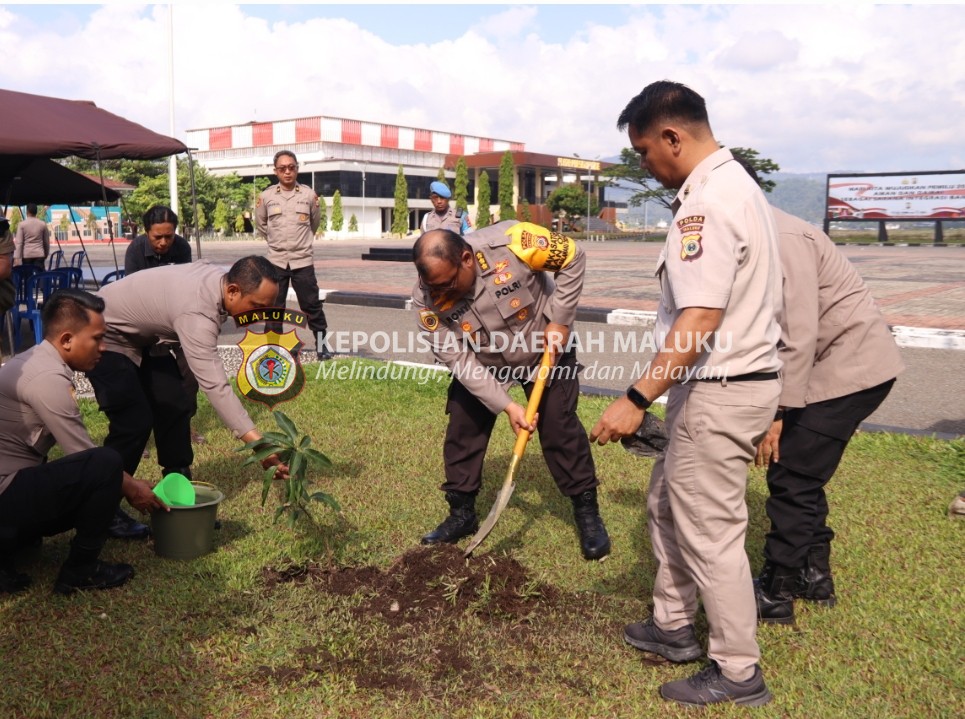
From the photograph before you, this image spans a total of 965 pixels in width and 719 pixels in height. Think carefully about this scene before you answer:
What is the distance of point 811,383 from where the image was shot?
3.33m

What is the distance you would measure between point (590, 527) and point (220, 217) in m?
54.0

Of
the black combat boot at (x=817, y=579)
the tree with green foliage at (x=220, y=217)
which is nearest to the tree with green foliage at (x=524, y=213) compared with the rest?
the tree with green foliage at (x=220, y=217)

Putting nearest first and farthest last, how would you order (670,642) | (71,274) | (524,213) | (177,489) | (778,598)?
1. (670,642)
2. (778,598)
3. (177,489)
4. (71,274)
5. (524,213)

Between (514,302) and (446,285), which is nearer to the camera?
(446,285)

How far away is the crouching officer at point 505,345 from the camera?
3.82 metres

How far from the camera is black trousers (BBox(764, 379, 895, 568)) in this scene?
3.31 metres

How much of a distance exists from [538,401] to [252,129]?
241ft

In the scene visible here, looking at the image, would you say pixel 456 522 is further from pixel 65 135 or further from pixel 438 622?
pixel 65 135

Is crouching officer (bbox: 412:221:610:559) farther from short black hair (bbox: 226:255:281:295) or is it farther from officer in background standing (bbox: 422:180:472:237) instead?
officer in background standing (bbox: 422:180:472:237)

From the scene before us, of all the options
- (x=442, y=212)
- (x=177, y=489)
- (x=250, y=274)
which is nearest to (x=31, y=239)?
(x=442, y=212)

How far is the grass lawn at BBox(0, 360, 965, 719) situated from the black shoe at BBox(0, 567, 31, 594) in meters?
0.04

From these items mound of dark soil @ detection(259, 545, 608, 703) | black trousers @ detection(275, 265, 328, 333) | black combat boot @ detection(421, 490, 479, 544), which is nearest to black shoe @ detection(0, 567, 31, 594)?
mound of dark soil @ detection(259, 545, 608, 703)

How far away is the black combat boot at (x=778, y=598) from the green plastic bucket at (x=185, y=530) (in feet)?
7.98

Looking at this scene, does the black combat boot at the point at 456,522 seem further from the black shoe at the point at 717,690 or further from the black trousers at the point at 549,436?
the black shoe at the point at 717,690
